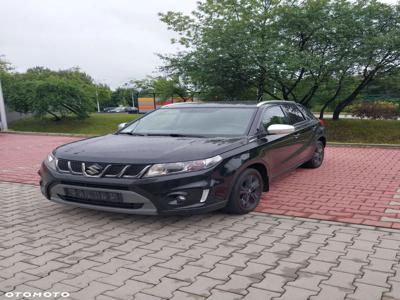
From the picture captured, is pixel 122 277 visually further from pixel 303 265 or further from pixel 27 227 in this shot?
pixel 27 227

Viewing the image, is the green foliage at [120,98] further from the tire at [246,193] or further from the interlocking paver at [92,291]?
the interlocking paver at [92,291]

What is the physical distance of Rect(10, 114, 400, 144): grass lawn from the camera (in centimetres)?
1268

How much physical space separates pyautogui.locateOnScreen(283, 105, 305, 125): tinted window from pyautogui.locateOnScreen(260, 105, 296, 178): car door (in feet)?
0.75

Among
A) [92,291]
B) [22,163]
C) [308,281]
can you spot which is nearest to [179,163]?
[92,291]

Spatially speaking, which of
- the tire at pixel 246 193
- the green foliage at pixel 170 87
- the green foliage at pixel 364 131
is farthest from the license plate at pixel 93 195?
the green foliage at pixel 170 87

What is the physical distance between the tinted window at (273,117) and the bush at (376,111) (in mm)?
11515

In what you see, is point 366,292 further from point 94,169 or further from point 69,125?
point 69,125

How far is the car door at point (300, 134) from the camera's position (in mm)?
6035

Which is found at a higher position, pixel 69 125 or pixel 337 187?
pixel 69 125

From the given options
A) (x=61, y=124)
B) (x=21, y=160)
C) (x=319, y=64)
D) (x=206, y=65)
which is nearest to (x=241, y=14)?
(x=206, y=65)

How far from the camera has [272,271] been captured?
122 inches

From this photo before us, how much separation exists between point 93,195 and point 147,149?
78 centimetres

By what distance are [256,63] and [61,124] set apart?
12.9 m

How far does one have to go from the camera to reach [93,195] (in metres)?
3.99
